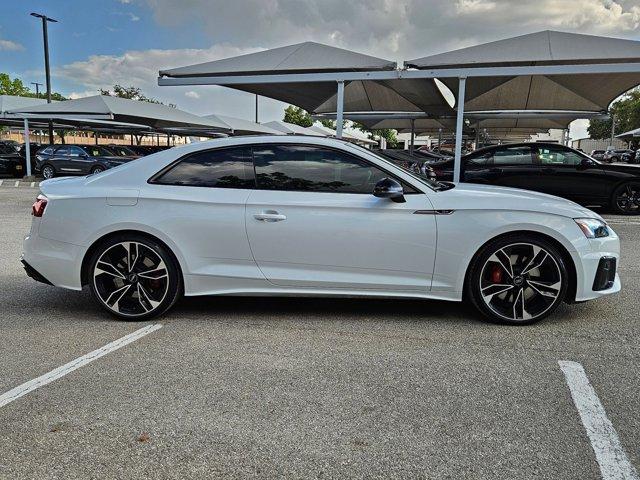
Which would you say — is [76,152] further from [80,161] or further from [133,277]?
[133,277]

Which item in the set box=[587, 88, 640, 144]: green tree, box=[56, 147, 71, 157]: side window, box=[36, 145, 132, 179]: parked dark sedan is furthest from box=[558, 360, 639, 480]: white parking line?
box=[587, 88, 640, 144]: green tree

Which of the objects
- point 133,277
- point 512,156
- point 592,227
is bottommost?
point 133,277

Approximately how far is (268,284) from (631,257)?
5.19 m

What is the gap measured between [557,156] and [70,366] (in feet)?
35.0

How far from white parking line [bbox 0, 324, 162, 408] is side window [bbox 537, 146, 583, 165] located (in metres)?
9.69

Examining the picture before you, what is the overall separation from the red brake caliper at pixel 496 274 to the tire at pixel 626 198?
8678mm

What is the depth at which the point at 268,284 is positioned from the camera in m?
4.25

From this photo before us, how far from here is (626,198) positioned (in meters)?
11.3

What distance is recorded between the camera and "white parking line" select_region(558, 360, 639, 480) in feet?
7.64

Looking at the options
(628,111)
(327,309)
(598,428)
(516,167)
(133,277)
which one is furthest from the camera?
(628,111)

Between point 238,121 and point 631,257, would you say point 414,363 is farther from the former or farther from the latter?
point 238,121

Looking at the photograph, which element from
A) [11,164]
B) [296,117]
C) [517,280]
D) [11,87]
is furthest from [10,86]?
[517,280]

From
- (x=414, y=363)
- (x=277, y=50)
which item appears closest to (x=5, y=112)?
(x=277, y=50)

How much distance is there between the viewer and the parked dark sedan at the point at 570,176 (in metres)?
11.2
